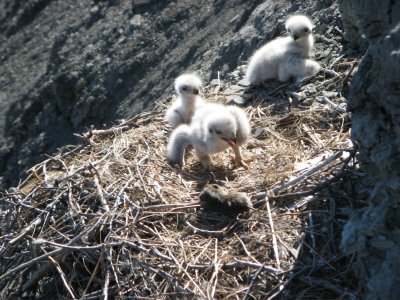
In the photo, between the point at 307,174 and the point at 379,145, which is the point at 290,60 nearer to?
the point at 307,174

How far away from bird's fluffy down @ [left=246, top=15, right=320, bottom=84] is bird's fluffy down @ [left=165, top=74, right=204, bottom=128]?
0.70 meters

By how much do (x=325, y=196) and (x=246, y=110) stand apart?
228 centimetres

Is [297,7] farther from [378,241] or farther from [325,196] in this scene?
[378,241]

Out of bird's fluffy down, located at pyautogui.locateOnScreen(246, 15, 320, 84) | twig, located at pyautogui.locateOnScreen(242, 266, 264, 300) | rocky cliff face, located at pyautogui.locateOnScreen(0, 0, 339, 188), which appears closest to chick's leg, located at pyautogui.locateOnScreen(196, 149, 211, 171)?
bird's fluffy down, located at pyautogui.locateOnScreen(246, 15, 320, 84)

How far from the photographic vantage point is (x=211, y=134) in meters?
6.72

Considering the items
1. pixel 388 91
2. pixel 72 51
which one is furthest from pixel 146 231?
pixel 72 51

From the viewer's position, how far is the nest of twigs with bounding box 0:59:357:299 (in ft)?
17.7

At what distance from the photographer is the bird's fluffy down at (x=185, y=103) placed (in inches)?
311

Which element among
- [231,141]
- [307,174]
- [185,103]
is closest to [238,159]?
[231,141]

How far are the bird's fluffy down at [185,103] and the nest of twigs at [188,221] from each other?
40 cm

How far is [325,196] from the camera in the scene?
19.0 feet

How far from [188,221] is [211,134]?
923 mm

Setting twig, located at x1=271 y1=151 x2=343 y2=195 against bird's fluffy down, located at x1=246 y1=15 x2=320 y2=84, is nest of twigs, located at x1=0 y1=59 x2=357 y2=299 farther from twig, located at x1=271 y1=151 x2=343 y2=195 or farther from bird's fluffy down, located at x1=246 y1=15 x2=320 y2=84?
bird's fluffy down, located at x1=246 y1=15 x2=320 y2=84

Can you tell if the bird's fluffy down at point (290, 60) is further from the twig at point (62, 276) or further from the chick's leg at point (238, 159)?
the twig at point (62, 276)
